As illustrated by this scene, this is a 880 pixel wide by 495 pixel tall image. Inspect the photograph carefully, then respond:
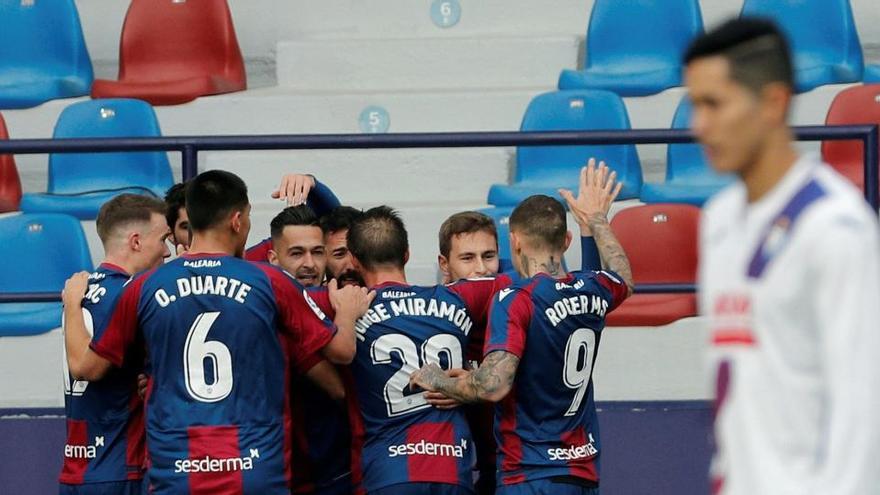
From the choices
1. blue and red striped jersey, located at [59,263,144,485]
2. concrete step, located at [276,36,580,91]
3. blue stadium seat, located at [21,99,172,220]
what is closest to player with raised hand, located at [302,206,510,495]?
blue and red striped jersey, located at [59,263,144,485]

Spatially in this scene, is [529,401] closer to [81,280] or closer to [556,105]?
[81,280]

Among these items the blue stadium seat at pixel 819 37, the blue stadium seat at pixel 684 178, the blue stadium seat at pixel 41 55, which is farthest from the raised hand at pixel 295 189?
the blue stadium seat at pixel 41 55

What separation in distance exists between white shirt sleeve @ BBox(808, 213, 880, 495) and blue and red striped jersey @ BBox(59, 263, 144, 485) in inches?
129

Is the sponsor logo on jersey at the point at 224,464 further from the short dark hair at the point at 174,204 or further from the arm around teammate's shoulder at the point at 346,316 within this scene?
the short dark hair at the point at 174,204

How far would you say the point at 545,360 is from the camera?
17.4ft

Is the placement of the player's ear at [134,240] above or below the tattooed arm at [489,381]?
above

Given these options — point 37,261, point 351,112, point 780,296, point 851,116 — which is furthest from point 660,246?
point 780,296

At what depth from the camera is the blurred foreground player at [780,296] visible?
267 centimetres

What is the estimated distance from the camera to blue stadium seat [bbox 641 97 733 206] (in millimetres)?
8109

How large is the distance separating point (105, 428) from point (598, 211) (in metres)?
1.95

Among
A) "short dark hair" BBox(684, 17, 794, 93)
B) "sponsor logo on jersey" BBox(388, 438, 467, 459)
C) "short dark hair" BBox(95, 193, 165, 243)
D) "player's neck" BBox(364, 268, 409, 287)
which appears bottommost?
"sponsor logo on jersey" BBox(388, 438, 467, 459)

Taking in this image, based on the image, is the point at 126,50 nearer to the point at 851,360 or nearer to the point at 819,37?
the point at 819,37

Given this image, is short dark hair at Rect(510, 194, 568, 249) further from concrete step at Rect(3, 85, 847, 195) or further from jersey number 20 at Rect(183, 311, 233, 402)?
concrete step at Rect(3, 85, 847, 195)

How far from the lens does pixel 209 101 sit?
9.27 metres
